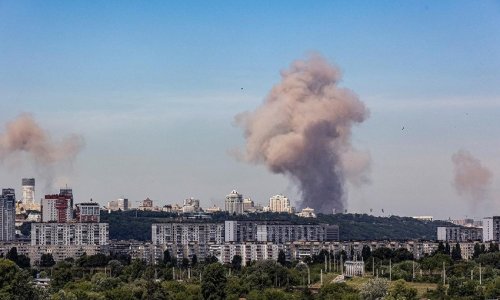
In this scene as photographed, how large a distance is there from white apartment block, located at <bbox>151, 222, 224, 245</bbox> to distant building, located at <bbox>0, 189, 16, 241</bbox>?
9268 millimetres

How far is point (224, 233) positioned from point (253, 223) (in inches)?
74.8

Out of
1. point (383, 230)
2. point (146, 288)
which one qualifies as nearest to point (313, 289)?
point (146, 288)

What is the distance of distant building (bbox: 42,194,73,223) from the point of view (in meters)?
69.4

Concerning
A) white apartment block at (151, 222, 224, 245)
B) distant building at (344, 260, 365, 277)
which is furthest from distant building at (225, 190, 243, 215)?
distant building at (344, 260, 365, 277)

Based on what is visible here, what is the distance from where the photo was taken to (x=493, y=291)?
87.6 ft

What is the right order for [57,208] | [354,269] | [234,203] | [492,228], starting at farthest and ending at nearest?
[234,203]
[57,208]
[492,228]
[354,269]

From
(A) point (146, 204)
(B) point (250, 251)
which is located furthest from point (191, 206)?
(B) point (250, 251)

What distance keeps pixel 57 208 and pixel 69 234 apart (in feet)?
24.9

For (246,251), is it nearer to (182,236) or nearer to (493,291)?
(182,236)

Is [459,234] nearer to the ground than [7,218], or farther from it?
nearer to the ground

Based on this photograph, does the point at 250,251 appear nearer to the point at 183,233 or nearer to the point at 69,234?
the point at 183,233

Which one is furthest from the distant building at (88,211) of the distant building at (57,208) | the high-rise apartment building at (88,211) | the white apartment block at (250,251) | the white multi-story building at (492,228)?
the white multi-story building at (492,228)

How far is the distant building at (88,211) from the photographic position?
67.6 meters

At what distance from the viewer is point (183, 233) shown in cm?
6512
